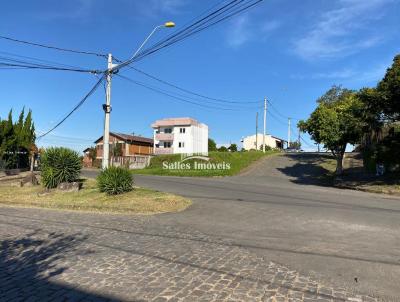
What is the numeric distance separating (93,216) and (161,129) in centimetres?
7022

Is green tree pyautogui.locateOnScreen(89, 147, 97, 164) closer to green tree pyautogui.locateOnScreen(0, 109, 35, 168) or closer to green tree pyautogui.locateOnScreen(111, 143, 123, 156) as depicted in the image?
green tree pyautogui.locateOnScreen(111, 143, 123, 156)

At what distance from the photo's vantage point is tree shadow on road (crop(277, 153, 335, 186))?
3112cm

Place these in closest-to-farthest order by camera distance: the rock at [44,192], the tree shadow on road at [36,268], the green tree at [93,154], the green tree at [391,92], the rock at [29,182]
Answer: the tree shadow on road at [36,268], the rock at [44,192], the green tree at [391,92], the rock at [29,182], the green tree at [93,154]

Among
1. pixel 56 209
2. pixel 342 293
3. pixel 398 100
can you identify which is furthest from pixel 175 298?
pixel 398 100

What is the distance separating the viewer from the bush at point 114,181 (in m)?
17.5

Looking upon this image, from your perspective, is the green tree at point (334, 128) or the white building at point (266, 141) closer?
the green tree at point (334, 128)

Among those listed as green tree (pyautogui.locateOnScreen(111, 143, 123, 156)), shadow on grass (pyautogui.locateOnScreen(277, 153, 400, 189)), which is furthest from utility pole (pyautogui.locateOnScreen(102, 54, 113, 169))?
green tree (pyautogui.locateOnScreen(111, 143, 123, 156))

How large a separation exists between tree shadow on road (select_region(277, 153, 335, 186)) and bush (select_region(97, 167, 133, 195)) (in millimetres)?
15365

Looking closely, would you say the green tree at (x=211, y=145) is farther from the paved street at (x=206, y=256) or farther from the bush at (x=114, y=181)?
the paved street at (x=206, y=256)

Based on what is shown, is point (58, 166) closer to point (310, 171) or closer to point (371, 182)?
point (371, 182)

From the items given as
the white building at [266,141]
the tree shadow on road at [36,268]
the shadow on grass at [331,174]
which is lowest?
the tree shadow on road at [36,268]

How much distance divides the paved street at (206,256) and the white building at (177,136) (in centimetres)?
6603

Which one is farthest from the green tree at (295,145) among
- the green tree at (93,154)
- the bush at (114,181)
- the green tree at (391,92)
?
the bush at (114,181)

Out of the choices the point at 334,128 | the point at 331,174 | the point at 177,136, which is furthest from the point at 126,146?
the point at 334,128
